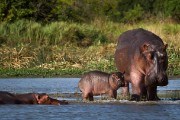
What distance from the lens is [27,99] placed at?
1083cm

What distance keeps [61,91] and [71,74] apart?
448cm

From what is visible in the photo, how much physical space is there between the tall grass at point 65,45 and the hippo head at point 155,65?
24.6ft

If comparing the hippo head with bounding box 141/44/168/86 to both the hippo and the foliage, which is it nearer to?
the hippo

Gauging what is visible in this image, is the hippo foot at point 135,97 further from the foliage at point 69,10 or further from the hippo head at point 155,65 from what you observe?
the foliage at point 69,10

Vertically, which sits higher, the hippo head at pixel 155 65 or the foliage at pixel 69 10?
the foliage at pixel 69 10

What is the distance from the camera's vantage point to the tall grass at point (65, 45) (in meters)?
19.6

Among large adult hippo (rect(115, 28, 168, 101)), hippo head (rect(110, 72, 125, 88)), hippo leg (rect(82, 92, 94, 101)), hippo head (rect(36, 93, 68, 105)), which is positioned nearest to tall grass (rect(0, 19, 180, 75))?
hippo leg (rect(82, 92, 94, 101))

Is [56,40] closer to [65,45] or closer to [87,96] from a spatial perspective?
[65,45]

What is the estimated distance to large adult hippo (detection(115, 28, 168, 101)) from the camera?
410 inches

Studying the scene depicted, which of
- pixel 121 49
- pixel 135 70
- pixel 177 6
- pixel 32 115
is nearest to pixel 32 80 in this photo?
pixel 121 49

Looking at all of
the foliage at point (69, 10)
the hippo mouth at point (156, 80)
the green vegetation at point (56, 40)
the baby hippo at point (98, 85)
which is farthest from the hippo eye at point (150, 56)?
the foliage at point (69, 10)

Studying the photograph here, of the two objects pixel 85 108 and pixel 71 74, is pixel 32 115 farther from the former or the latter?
pixel 71 74

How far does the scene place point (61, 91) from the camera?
13.9 metres

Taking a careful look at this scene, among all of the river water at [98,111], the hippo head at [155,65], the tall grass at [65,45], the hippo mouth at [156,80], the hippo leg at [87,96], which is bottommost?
the river water at [98,111]
